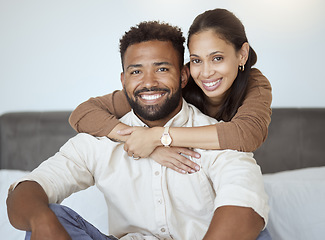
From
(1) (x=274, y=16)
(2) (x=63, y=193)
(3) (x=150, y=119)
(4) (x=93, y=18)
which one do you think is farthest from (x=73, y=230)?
(1) (x=274, y=16)

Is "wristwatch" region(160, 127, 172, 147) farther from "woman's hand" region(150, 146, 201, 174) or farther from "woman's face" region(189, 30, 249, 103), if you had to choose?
"woman's face" region(189, 30, 249, 103)

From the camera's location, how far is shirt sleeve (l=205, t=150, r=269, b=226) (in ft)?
3.58

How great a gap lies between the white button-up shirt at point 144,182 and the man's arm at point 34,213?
2.2 inches

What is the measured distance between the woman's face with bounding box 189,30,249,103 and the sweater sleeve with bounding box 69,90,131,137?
348 mm

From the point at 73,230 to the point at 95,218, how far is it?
0.81 m

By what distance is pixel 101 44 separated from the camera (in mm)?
Answer: 2461

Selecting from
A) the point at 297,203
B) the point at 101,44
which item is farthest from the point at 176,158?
the point at 101,44

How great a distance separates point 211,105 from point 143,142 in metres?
0.48

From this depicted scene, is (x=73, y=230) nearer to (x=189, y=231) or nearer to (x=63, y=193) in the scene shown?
(x=63, y=193)

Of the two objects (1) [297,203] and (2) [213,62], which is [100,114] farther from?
(1) [297,203]

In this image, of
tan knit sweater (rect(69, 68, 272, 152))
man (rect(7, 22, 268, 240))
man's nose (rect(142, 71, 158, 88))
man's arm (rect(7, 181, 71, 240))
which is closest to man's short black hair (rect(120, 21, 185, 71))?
man (rect(7, 22, 268, 240))

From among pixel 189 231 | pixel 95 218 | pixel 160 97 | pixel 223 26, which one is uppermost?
pixel 223 26

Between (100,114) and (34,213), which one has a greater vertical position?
(100,114)

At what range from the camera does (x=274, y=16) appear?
2.33m
